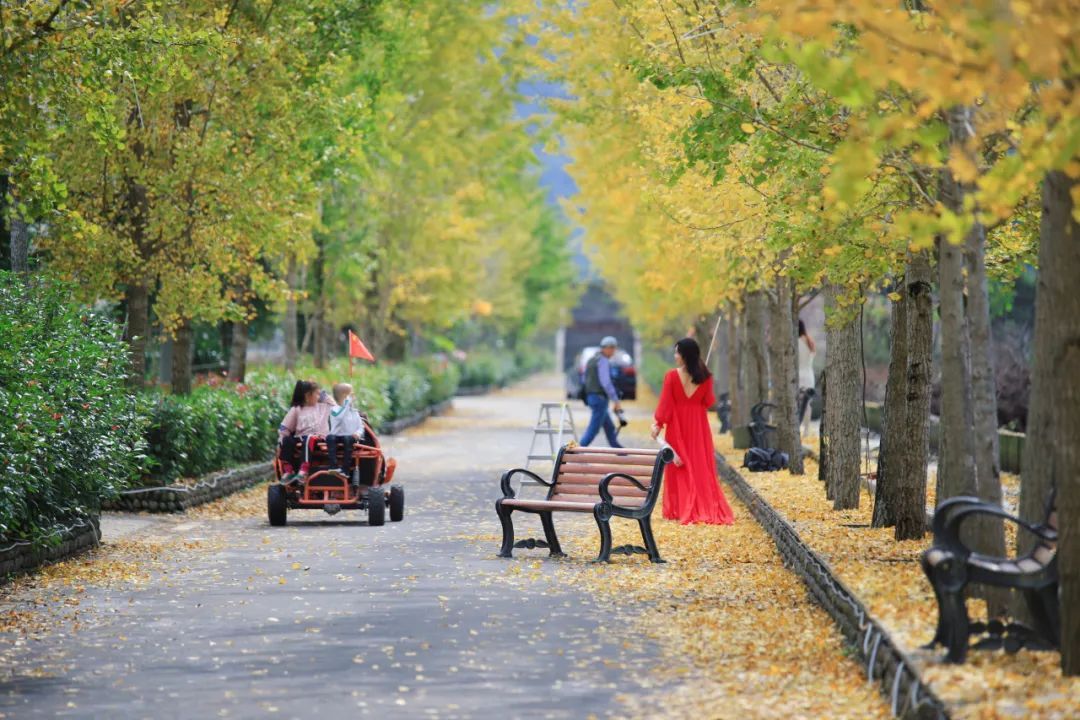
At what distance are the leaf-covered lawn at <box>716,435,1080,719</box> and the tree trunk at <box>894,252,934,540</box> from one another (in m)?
0.21

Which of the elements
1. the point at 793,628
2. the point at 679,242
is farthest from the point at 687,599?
the point at 679,242

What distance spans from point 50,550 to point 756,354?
1719 centimetres

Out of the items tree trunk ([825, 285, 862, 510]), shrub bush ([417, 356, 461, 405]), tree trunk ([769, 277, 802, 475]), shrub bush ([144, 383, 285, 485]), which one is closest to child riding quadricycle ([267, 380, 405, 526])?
shrub bush ([144, 383, 285, 485])

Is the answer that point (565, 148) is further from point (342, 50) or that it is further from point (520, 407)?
point (520, 407)

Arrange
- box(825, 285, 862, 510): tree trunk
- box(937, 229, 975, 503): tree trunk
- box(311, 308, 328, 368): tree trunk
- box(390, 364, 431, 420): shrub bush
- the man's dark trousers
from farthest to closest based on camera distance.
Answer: box(390, 364, 431, 420): shrub bush, box(311, 308, 328, 368): tree trunk, the man's dark trousers, box(825, 285, 862, 510): tree trunk, box(937, 229, 975, 503): tree trunk

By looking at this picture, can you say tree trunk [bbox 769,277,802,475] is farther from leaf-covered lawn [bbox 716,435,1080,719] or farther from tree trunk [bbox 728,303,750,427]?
tree trunk [bbox 728,303,750,427]

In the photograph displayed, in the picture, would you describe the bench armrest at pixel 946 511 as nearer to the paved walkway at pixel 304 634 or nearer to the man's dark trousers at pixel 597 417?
the paved walkway at pixel 304 634

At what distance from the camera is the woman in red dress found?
1653 centimetres

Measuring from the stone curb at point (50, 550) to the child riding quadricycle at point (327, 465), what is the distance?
2561mm

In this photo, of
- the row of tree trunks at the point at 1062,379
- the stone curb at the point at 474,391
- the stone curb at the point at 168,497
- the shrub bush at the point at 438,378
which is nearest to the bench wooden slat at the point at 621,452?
the stone curb at the point at 168,497

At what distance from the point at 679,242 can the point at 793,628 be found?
11476mm

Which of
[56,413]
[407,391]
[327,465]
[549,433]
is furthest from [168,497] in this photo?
[407,391]

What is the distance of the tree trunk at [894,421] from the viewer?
1318 cm

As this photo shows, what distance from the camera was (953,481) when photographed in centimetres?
989
